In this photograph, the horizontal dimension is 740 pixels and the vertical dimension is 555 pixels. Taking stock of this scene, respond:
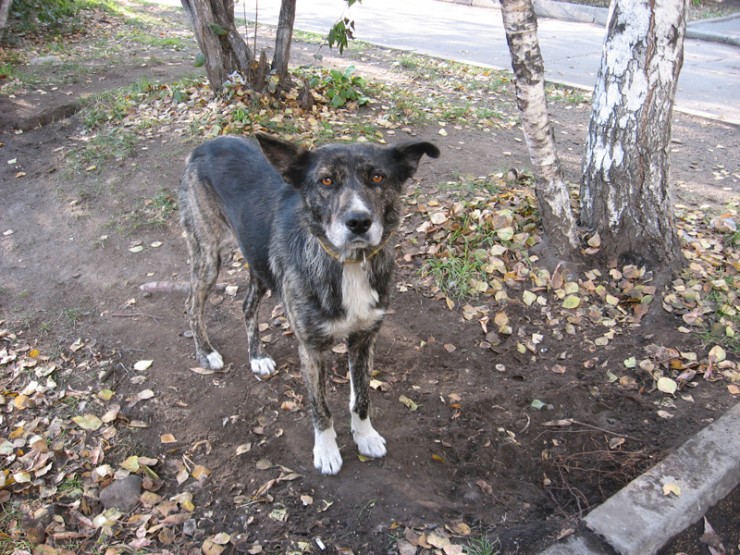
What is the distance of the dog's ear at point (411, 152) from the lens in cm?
309

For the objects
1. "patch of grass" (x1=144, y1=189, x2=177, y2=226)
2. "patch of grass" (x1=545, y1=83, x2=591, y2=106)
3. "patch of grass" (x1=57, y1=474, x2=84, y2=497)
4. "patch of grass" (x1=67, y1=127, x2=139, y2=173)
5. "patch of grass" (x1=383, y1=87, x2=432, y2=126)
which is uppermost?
"patch of grass" (x1=545, y1=83, x2=591, y2=106)

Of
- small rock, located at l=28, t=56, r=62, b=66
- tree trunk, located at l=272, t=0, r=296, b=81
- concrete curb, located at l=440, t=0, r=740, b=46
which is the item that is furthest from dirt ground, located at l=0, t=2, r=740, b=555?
concrete curb, located at l=440, t=0, r=740, b=46

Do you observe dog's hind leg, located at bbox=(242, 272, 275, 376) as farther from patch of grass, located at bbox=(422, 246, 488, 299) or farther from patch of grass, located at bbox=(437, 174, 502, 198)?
patch of grass, located at bbox=(437, 174, 502, 198)

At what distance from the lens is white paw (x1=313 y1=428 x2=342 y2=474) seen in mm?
3379

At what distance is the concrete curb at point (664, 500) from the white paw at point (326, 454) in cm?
126

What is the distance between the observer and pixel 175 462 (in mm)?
3475

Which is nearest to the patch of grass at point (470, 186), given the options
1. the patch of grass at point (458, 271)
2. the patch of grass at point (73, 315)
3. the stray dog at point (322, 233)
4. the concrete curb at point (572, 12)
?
the patch of grass at point (458, 271)

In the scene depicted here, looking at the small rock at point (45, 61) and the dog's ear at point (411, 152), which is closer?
the dog's ear at point (411, 152)

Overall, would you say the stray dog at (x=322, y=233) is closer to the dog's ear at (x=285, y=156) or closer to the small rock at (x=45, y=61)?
the dog's ear at (x=285, y=156)

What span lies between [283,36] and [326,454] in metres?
5.78

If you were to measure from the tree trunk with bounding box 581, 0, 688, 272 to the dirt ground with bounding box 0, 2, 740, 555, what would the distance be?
71 centimetres

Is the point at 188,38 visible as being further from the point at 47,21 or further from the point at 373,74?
the point at 373,74

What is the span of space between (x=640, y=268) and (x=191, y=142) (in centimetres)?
518

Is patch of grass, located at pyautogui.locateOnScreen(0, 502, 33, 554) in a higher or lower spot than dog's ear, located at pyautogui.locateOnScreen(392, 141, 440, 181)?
lower
